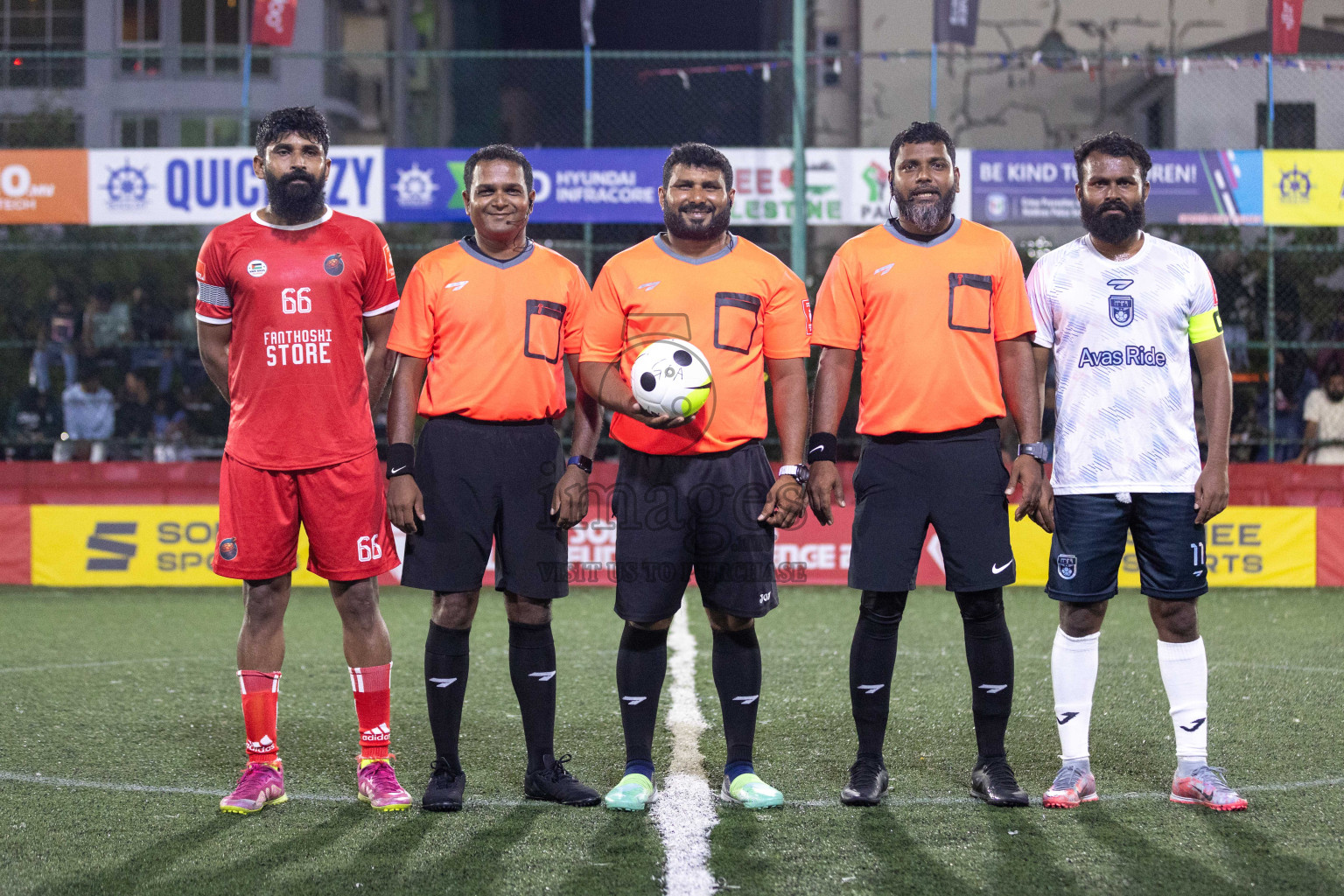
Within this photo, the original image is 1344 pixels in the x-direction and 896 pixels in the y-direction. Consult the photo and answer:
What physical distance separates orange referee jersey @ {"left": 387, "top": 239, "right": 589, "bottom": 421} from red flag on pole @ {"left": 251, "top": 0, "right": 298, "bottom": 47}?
968 centimetres

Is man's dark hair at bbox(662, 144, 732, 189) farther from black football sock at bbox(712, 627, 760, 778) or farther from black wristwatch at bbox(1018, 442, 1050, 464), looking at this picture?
black football sock at bbox(712, 627, 760, 778)

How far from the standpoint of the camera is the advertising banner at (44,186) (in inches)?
463

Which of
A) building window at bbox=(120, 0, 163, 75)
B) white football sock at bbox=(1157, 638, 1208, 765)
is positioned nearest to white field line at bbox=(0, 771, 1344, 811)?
white football sock at bbox=(1157, 638, 1208, 765)

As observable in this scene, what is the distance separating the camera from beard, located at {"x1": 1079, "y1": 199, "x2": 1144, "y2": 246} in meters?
4.05

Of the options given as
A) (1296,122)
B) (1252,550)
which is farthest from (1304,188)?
(1252,550)

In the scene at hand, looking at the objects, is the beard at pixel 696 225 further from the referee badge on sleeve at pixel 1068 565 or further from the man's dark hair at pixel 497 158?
the referee badge on sleeve at pixel 1068 565

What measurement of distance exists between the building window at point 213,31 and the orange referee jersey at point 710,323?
18.7 m

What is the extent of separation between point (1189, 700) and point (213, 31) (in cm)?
2113

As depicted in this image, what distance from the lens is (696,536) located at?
156 inches

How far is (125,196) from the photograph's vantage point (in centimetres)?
1178

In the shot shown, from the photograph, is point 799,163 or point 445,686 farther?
point 799,163

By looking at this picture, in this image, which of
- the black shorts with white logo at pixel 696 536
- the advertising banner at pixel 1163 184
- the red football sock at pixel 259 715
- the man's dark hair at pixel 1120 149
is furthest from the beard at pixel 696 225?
the advertising banner at pixel 1163 184

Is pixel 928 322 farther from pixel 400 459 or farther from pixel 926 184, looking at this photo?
pixel 400 459

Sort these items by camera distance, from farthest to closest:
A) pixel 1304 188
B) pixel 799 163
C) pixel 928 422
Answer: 1. pixel 1304 188
2. pixel 799 163
3. pixel 928 422
